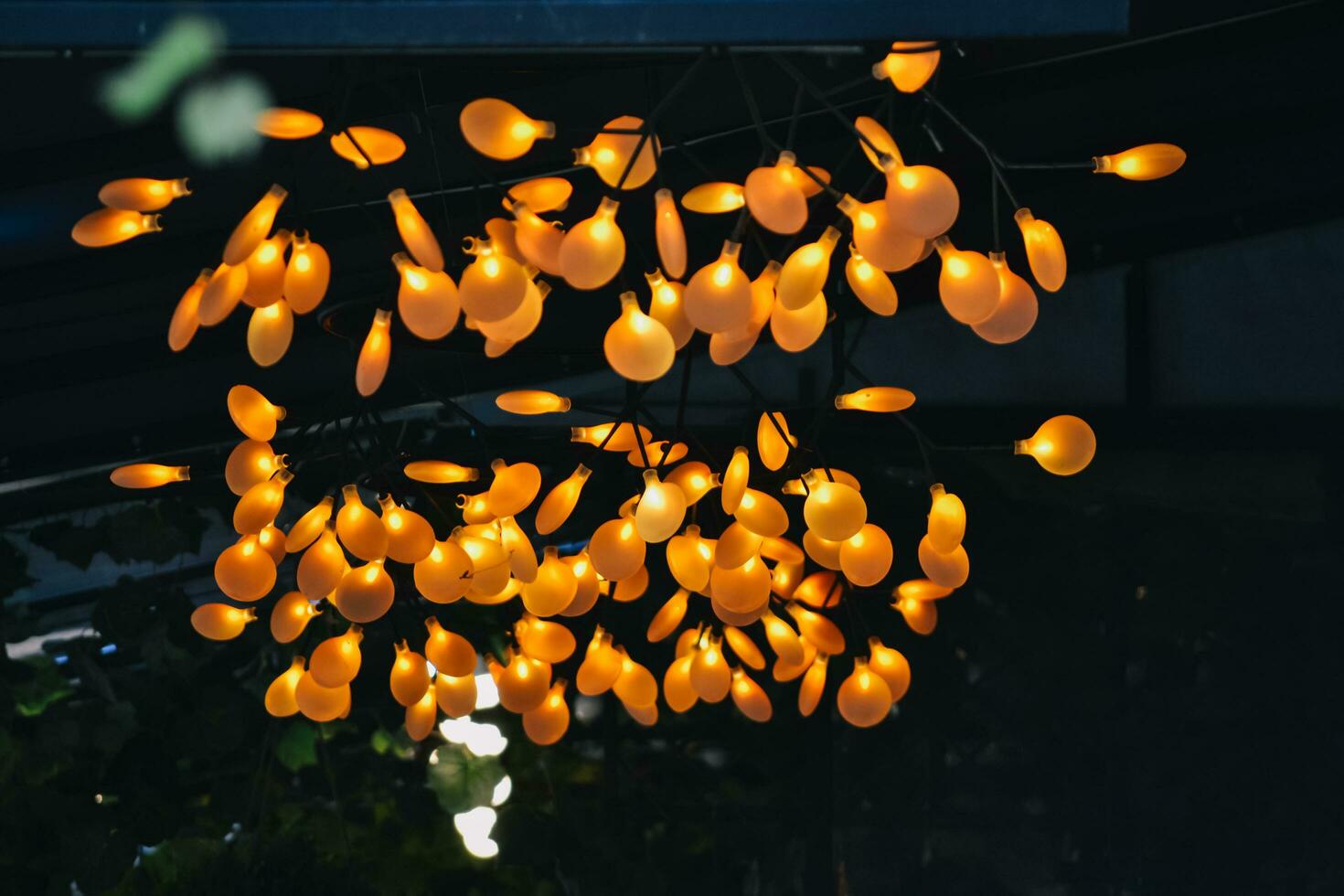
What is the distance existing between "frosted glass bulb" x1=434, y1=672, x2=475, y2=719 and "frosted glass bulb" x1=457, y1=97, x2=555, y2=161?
102cm

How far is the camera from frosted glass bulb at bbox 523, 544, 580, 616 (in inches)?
74.5

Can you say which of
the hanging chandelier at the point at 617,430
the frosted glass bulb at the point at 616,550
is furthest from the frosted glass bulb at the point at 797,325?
the frosted glass bulb at the point at 616,550

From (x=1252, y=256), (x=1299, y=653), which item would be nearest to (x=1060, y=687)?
(x=1299, y=653)

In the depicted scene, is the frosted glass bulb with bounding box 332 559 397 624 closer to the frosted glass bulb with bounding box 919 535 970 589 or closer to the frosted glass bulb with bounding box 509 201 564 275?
the frosted glass bulb with bounding box 509 201 564 275

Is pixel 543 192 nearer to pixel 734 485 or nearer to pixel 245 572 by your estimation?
pixel 734 485

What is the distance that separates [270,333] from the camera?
152cm

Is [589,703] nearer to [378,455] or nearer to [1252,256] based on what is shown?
[378,455]

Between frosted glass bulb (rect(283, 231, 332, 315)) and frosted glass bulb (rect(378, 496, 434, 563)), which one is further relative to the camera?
frosted glass bulb (rect(378, 496, 434, 563))

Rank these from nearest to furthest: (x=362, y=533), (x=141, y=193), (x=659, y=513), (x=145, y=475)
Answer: (x=141, y=193), (x=659, y=513), (x=362, y=533), (x=145, y=475)

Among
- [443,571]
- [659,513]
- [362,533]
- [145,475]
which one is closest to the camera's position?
[659,513]

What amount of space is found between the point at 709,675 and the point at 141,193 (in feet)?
3.72

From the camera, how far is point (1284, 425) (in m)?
3.60

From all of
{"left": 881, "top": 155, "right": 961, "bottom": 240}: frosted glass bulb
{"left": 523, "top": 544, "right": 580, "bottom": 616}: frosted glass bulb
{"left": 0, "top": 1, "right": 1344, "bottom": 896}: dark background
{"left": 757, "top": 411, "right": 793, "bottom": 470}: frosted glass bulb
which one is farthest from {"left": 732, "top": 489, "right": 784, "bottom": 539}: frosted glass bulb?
{"left": 0, "top": 1, "right": 1344, "bottom": 896}: dark background

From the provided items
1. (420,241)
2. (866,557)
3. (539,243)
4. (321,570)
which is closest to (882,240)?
(539,243)
